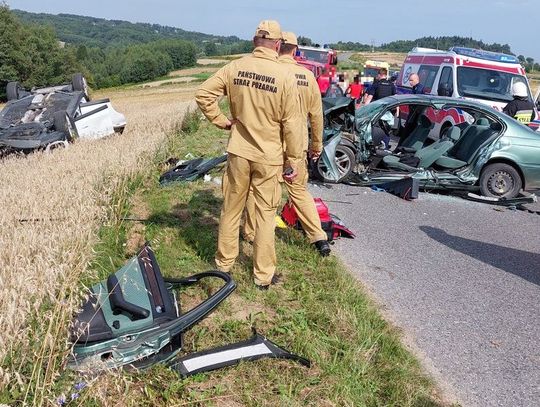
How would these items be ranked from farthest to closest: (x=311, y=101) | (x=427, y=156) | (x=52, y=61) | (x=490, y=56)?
(x=52, y=61)
(x=490, y=56)
(x=427, y=156)
(x=311, y=101)

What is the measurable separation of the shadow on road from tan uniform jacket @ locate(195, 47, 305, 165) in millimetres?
2734

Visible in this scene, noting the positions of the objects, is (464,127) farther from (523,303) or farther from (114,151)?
(114,151)

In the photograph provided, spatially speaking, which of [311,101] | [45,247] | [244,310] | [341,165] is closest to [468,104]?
[341,165]

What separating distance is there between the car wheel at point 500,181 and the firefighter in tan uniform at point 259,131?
4.91 metres

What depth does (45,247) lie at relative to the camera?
3309 mm

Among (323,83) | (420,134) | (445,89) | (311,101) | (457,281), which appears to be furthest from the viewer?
(323,83)

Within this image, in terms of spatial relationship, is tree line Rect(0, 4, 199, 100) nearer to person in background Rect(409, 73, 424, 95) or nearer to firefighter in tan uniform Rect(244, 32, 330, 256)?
person in background Rect(409, 73, 424, 95)

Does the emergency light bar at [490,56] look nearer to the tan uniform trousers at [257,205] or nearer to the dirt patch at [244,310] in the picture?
the tan uniform trousers at [257,205]

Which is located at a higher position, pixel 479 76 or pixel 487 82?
pixel 479 76

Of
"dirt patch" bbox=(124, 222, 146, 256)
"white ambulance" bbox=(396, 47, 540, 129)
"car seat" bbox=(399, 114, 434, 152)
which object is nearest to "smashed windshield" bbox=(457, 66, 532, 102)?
"white ambulance" bbox=(396, 47, 540, 129)

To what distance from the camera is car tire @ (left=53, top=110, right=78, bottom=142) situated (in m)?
10.4

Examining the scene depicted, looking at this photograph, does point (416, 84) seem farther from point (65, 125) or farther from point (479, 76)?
point (65, 125)

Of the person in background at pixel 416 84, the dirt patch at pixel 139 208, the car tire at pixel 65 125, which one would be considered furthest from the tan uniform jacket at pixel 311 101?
the person in background at pixel 416 84

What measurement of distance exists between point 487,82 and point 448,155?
504 centimetres
